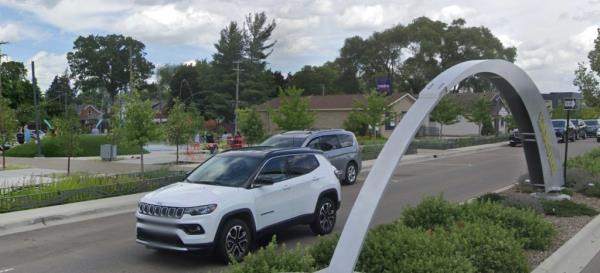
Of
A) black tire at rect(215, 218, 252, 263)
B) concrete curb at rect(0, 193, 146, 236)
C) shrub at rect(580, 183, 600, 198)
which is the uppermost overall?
shrub at rect(580, 183, 600, 198)

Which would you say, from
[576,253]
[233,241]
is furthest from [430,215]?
[233,241]

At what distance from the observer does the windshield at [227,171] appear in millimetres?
8234

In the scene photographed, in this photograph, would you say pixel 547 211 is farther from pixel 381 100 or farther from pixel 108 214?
pixel 381 100

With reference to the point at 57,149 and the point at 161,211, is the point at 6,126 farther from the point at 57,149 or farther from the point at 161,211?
the point at 161,211

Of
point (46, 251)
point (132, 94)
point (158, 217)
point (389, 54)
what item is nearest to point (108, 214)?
point (46, 251)

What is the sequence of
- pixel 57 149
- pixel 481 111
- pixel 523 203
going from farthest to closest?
pixel 481 111, pixel 57 149, pixel 523 203

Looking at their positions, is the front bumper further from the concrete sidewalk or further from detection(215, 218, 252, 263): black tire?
the concrete sidewalk

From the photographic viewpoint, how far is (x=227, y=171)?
852 cm

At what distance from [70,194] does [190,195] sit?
269 inches

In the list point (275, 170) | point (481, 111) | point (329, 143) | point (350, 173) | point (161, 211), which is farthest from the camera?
point (481, 111)

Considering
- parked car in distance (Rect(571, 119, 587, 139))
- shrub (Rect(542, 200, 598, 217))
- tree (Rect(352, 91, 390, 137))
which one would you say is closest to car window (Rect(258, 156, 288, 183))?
shrub (Rect(542, 200, 598, 217))

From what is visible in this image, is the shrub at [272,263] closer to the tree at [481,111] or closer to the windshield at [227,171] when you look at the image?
the windshield at [227,171]

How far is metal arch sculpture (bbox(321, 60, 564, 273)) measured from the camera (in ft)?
16.8

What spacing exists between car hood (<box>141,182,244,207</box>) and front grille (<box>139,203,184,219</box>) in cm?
5
